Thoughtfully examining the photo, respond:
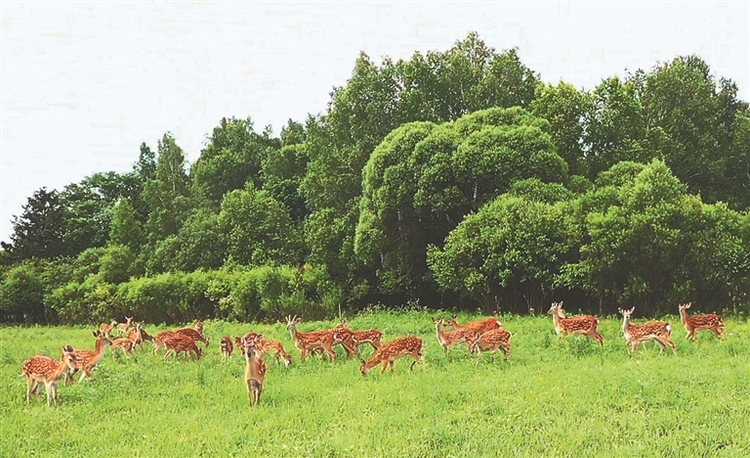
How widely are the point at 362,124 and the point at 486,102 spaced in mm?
5670

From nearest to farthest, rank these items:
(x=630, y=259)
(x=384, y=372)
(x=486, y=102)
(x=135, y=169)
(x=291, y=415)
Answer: (x=291, y=415)
(x=384, y=372)
(x=630, y=259)
(x=486, y=102)
(x=135, y=169)

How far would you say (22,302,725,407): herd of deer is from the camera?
31.4 ft

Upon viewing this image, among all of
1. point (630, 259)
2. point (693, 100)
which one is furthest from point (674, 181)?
point (693, 100)

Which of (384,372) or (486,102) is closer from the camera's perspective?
(384,372)

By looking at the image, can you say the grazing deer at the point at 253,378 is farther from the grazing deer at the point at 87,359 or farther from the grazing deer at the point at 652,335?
the grazing deer at the point at 652,335

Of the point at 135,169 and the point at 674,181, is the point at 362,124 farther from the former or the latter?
the point at 135,169

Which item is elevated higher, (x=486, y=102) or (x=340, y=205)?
(x=486, y=102)

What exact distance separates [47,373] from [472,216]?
15.2m

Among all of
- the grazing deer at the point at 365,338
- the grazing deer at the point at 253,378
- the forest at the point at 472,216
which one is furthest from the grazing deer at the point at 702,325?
the grazing deer at the point at 253,378

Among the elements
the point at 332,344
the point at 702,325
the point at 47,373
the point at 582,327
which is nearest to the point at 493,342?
the point at 582,327

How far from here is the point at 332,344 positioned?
42.3 ft

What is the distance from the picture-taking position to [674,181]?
19.3 metres

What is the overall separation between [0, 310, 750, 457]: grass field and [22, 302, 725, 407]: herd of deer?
9.7 inches

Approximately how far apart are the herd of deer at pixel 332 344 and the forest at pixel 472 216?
563cm
